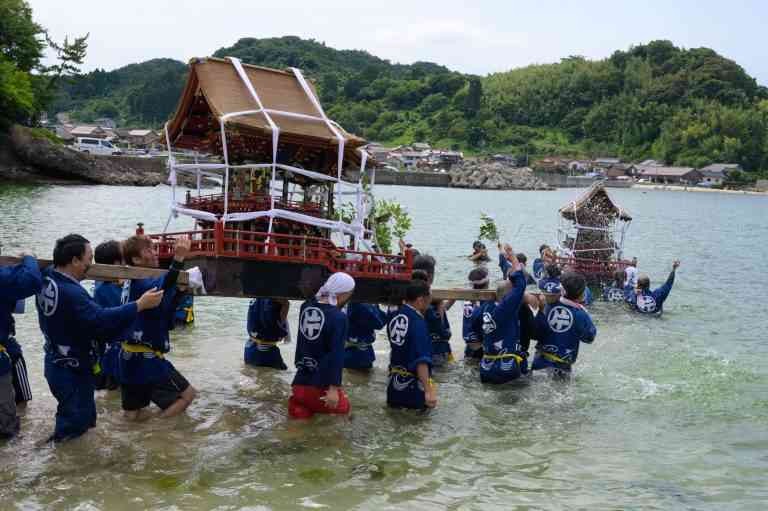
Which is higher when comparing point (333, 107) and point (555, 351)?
point (333, 107)

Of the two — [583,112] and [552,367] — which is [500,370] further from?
[583,112]

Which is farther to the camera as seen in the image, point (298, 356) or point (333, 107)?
point (333, 107)

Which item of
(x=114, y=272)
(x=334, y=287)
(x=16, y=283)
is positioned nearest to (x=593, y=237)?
(x=334, y=287)

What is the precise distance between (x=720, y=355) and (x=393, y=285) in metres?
10.7

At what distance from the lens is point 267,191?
11312mm

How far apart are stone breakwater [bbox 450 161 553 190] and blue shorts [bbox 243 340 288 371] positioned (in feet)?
399

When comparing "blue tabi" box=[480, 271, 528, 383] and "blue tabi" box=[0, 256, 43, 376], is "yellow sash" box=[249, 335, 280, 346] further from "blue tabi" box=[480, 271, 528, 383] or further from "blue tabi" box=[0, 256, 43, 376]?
"blue tabi" box=[0, 256, 43, 376]

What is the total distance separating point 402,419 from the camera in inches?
393

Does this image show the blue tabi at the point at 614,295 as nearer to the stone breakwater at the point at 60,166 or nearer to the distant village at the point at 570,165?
the stone breakwater at the point at 60,166

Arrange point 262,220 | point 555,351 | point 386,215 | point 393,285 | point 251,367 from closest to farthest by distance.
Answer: point 393,285
point 262,220
point 555,351
point 251,367
point 386,215

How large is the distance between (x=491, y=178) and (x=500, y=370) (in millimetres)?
125830

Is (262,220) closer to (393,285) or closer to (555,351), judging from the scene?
(393,285)

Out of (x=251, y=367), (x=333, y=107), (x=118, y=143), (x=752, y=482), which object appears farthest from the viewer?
(x=333, y=107)

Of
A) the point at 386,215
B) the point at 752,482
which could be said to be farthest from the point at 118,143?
the point at 752,482
